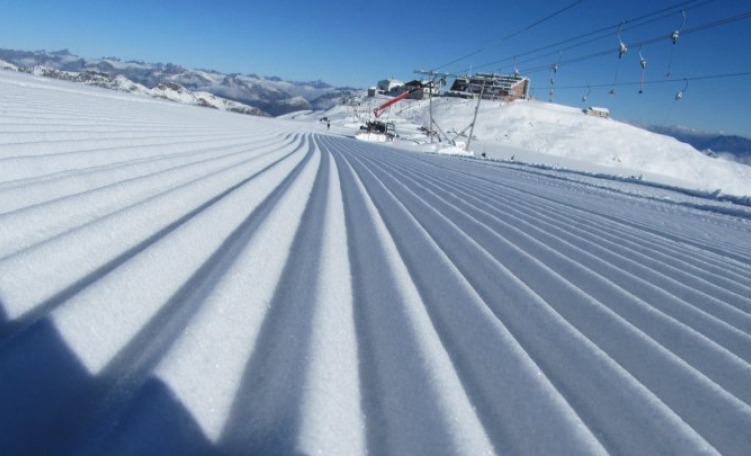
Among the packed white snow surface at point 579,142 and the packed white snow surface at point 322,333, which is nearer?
the packed white snow surface at point 322,333

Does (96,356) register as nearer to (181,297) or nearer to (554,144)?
(181,297)

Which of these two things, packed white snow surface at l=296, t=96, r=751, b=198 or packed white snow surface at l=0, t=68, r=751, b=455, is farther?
packed white snow surface at l=296, t=96, r=751, b=198

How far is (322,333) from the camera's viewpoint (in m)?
1.71

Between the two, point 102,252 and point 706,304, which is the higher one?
point 102,252

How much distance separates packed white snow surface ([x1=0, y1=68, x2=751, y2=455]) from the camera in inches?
48.3

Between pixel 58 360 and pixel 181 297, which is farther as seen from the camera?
pixel 181 297

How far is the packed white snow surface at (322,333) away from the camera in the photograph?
4.03 ft

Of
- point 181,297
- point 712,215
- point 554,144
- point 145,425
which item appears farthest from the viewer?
point 554,144

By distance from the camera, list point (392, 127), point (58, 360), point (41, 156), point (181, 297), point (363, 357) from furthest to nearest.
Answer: point (392, 127) → point (41, 156) → point (181, 297) → point (363, 357) → point (58, 360)

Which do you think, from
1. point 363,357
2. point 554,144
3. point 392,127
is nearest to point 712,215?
point 363,357

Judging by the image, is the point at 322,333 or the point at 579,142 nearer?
the point at 322,333

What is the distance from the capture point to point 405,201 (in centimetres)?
491

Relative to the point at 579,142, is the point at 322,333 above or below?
below

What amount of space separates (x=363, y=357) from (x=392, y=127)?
110 ft
